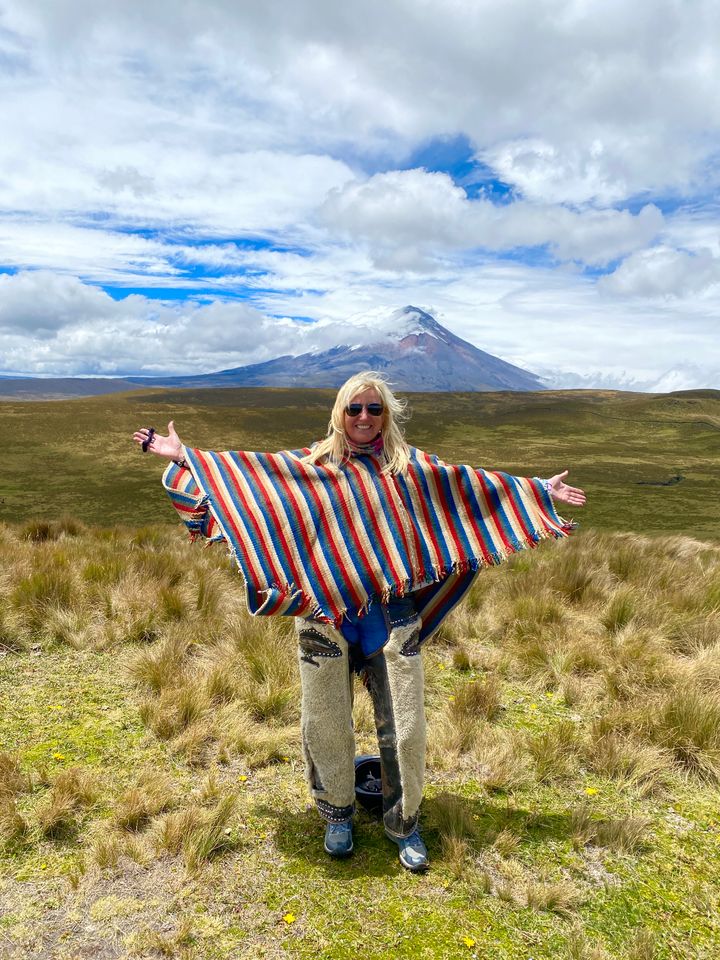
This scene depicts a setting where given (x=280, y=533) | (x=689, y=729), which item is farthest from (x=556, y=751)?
(x=280, y=533)

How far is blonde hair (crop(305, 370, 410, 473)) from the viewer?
9.36ft

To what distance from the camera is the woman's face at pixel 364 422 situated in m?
2.85

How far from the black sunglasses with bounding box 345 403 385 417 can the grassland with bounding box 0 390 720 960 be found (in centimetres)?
213

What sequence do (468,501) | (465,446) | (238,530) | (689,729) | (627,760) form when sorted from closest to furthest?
(238,530)
(468,501)
(627,760)
(689,729)
(465,446)

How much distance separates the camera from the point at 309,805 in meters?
3.28

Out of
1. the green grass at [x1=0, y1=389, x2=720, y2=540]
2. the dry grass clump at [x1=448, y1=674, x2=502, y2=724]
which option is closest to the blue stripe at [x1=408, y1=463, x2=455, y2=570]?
the dry grass clump at [x1=448, y1=674, x2=502, y2=724]

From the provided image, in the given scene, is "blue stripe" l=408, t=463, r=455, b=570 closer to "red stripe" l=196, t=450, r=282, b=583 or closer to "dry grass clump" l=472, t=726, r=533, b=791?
"red stripe" l=196, t=450, r=282, b=583

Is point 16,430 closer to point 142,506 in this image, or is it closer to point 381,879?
point 142,506

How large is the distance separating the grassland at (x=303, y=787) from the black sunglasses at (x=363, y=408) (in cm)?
213

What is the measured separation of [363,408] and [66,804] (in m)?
2.55

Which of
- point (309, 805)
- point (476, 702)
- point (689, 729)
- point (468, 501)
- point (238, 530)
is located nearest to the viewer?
point (238, 530)

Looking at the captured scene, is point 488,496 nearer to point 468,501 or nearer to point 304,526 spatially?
point 468,501

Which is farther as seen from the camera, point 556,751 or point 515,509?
point 556,751

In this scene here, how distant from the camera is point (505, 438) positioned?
6438 centimetres
